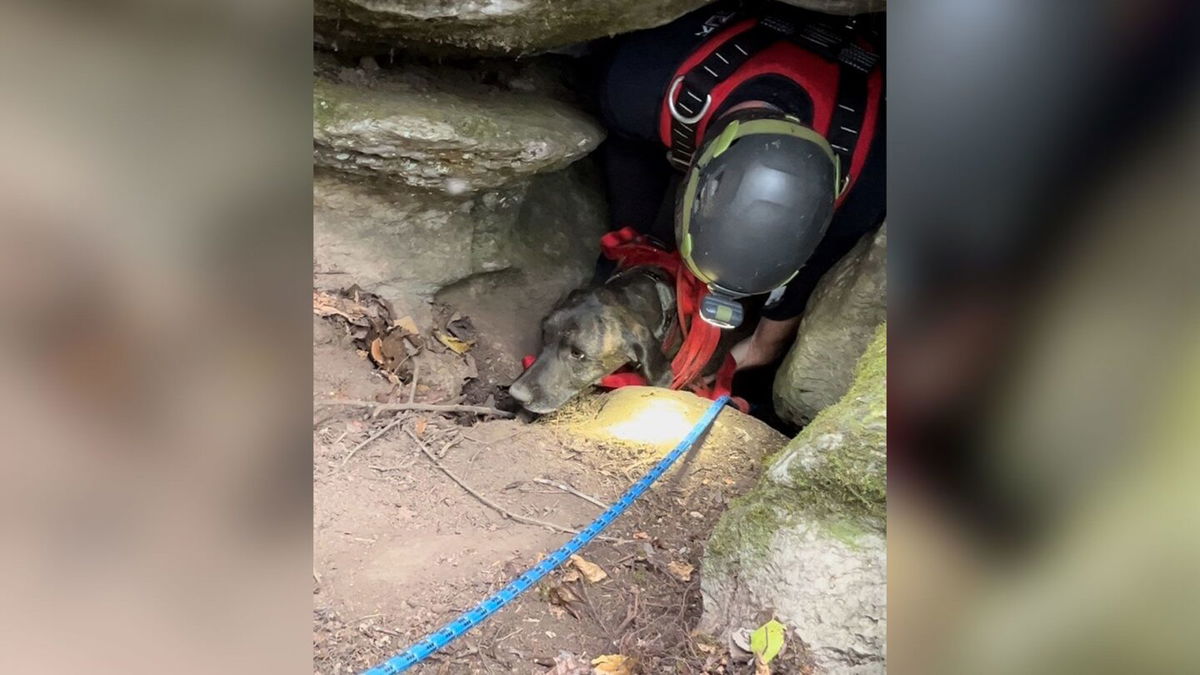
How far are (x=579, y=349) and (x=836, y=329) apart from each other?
687 mm

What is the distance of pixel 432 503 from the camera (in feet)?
4.88

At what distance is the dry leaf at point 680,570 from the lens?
136 centimetres

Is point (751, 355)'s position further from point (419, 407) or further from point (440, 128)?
point (440, 128)

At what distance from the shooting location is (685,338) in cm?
232

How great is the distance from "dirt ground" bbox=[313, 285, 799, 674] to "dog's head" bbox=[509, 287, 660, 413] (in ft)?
0.25

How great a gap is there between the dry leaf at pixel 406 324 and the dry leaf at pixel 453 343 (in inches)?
3.3

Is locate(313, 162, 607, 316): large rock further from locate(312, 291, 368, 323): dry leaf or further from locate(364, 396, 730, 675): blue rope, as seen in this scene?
locate(364, 396, 730, 675): blue rope

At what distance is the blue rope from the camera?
1091 mm

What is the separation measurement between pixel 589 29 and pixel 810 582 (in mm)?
1266
